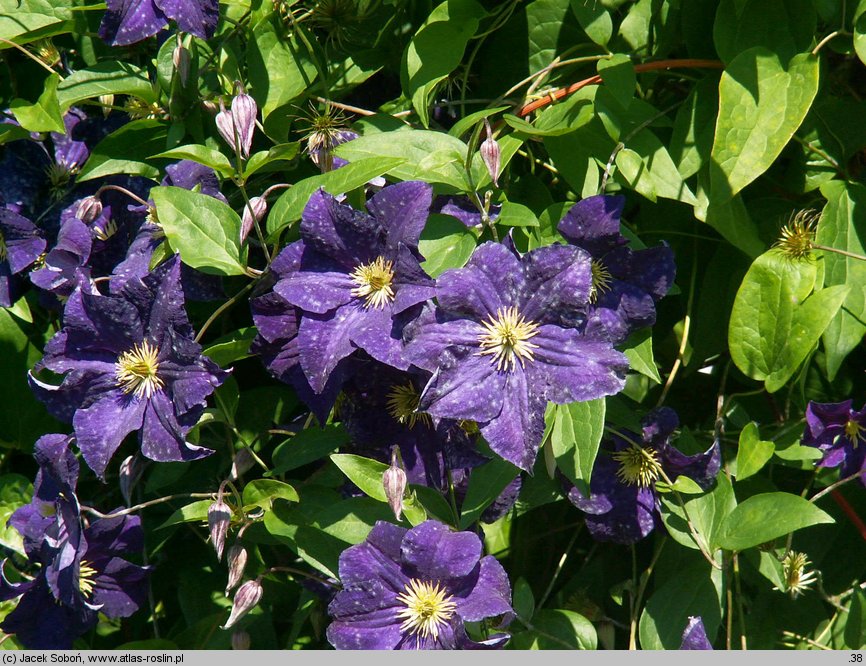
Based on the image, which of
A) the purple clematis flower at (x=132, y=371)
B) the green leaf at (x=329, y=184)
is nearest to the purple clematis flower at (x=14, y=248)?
the purple clematis flower at (x=132, y=371)

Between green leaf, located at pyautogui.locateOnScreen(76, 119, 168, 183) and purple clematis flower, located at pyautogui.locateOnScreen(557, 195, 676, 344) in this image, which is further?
green leaf, located at pyautogui.locateOnScreen(76, 119, 168, 183)

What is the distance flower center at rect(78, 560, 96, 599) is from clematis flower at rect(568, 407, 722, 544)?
2.23ft

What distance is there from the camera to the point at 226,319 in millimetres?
1294

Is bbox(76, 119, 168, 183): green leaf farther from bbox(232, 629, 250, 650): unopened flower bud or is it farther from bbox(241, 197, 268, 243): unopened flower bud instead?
bbox(232, 629, 250, 650): unopened flower bud

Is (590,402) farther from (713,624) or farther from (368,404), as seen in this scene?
(713,624)

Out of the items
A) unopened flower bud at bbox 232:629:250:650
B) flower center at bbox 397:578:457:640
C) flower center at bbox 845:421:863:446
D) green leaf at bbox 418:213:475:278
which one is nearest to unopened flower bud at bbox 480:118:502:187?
Result: green leaf at bbox 418:213:475:278

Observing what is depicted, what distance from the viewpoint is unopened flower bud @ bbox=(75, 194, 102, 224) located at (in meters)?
1.24

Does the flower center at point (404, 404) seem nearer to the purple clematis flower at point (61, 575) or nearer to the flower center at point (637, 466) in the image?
the flower center at point (637, 466)

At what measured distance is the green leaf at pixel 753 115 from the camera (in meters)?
1.03

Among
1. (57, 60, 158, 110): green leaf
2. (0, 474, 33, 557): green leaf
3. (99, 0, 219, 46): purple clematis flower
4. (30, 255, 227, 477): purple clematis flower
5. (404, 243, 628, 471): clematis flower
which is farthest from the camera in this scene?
(0, 474, 33, 557): green leaf

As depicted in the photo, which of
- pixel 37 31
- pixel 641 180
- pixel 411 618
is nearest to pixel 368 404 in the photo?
pixel 411 618

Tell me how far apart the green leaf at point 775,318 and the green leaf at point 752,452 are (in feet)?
0.21

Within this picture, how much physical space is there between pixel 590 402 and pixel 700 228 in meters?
0.42

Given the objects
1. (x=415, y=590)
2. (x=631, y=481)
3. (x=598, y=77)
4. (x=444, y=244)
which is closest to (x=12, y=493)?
(x=415, y=590)
